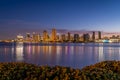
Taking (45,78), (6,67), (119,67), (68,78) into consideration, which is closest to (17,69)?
(6,67)

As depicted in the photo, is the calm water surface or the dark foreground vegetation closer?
the dark foreground vegetation

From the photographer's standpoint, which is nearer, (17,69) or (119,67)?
(17,69)

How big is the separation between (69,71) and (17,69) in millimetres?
1610

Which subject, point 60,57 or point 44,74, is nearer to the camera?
point 44,74

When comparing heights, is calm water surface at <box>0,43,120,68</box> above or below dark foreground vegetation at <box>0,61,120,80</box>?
below

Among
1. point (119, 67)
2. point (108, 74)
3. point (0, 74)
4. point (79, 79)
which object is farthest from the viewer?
point (119, 67)

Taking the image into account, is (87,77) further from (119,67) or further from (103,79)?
(119,67)

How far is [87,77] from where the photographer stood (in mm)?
7203

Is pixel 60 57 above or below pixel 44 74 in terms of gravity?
below

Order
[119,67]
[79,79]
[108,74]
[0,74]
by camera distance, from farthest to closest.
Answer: [119,67], [108,74], [0,74], [79,79]

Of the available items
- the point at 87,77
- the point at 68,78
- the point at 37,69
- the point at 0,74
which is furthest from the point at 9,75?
the point at 87,77

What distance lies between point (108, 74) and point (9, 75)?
9.98 feet

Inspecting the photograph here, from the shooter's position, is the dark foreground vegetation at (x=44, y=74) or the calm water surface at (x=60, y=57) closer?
the dark foreground vegetation at (x=44, y=74)

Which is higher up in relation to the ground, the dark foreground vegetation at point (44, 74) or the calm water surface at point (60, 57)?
the dark foreground vegetation at point (44, 74)
